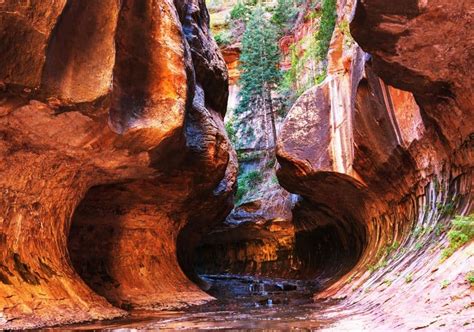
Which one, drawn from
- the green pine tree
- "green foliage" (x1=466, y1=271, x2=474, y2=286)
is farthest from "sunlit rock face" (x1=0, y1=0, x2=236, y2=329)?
the green pine tree

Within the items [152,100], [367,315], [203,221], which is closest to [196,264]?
[203,221]

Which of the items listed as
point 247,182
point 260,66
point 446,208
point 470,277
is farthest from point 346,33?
point 260,66

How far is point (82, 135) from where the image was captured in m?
8.76

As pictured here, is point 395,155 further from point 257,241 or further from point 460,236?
point 257,241

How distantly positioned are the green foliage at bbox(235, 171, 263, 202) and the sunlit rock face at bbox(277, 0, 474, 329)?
837 cm

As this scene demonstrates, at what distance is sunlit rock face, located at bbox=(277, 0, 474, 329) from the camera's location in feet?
22.1

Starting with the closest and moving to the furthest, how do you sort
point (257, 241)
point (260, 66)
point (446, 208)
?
1. point (446, 208)
2. point (257, 241)
3. point (260, 66)

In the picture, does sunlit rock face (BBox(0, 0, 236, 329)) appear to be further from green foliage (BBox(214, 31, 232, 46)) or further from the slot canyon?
green foliage (BBox(214, 31, 232, 46))

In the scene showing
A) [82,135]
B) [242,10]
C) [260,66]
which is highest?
[242,10]

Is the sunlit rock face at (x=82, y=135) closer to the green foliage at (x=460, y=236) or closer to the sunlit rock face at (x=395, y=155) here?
the sunlit rock face at (x=395, y=155)

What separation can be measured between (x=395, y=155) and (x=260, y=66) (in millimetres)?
18256

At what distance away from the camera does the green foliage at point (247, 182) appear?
88.9 feet

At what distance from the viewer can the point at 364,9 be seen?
723 cm

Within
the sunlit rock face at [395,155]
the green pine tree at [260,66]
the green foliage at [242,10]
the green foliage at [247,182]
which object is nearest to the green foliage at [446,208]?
the sunlit rock face at [395,155]
